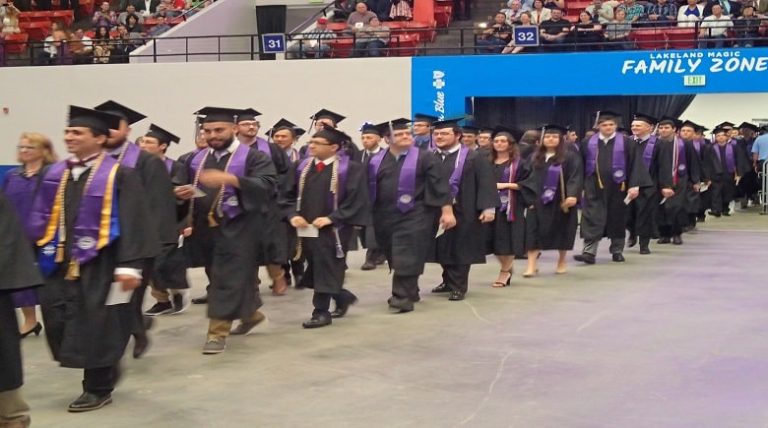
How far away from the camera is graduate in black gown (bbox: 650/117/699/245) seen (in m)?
13.7

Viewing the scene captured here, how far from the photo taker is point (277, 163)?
10.5m

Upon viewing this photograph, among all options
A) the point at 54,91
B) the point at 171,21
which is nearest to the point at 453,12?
the point at 171,21

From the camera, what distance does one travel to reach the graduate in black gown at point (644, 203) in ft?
44.1

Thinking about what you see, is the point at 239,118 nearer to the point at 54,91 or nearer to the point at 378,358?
the point at 378,358

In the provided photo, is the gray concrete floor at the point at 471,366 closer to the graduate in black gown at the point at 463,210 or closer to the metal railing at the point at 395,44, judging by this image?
the graduate in black gown at the point at 463,210

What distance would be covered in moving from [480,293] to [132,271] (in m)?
5.11

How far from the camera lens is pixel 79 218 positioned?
19.4 feet

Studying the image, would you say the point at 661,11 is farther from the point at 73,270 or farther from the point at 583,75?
the point at 73,270

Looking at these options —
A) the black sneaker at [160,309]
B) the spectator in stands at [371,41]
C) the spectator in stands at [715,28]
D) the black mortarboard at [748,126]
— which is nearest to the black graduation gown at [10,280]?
the black sneaker at [160,309]

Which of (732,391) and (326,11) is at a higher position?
(326,11)

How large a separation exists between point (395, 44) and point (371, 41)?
2.71ft

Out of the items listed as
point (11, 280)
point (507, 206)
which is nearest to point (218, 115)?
point (11, 280)

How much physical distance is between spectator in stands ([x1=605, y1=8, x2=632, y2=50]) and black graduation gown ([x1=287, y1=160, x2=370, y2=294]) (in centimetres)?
1199

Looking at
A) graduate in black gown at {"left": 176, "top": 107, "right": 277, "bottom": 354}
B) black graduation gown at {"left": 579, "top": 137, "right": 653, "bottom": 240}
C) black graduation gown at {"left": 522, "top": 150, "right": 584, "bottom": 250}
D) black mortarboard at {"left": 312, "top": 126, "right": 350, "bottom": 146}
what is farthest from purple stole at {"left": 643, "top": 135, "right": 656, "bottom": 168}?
graduate in black gown at {"left": 176, "top": 107, "right": 277, "bottom": 354}
